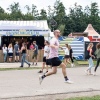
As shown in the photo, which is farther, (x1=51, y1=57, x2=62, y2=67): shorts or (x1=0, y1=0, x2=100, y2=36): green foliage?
(x1=0, y1=0, x2=100, y2=36): green foliage

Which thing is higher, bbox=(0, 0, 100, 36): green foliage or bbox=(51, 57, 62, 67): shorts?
bbox=(0, 0, 100, 36): green foliage

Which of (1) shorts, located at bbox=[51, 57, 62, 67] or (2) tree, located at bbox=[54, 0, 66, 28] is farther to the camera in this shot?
(2) tree, located at bbox=[54, 0, 66, 28]

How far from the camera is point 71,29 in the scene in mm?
103000

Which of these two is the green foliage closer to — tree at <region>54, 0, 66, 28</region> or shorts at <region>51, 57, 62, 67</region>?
tree at <region>54, 0, 66, 28</region>

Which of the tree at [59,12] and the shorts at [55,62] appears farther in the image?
the tree at [59,12]

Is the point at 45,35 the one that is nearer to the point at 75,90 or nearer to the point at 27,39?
the point at 27,39

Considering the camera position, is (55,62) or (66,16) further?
(66,16)

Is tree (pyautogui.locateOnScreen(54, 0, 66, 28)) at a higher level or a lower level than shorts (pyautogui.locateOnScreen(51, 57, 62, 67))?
higher

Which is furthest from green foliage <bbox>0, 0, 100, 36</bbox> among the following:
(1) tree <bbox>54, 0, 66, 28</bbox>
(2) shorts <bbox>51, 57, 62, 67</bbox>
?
(2) shorts <bbox>51, 57, 62, 67</bbox>

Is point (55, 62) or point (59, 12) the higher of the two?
point (59, 12)

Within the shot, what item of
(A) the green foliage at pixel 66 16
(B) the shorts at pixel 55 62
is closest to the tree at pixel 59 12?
(A) the green foliage at pixel 66 16

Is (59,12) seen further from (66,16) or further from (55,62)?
(55,62)

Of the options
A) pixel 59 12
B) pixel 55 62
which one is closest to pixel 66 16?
pixel 59 12

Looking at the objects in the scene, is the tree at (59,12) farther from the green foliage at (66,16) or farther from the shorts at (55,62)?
the shorts at (55,62)
